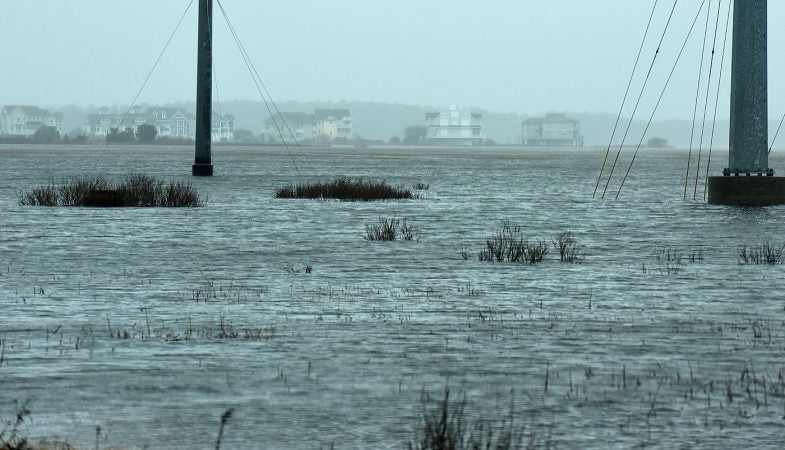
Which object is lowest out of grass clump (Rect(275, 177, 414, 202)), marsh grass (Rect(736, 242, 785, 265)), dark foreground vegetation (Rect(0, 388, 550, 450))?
grass clump (Rect(275, 177, 414, 202))

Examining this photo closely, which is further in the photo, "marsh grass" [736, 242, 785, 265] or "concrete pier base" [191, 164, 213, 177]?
"concrete pier base" [191, 164, 213, 177]

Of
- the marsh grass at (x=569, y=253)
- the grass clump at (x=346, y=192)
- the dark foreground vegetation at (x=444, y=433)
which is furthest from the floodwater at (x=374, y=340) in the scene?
the grass clump at (x=346, y=192)

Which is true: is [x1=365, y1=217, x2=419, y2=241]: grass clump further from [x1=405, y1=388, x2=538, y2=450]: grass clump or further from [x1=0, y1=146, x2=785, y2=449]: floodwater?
[x1=405, y1=388, x2=538, y2=450]: grass clump

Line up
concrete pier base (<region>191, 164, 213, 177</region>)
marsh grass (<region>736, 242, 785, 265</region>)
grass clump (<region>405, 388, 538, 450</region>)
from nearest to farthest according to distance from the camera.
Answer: grass clump (<region>405, 388, 538, 450</region>), marsh grass (<region>736, 242, 785, 265</region>), concrete pier base (<region>191, 164, 213, 177</region>)

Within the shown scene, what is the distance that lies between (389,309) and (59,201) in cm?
3208

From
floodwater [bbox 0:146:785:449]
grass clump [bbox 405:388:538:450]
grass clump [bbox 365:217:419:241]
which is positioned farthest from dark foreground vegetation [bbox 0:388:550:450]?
grass clump [bbox 365:217:419:241]

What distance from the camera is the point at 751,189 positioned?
44.7m

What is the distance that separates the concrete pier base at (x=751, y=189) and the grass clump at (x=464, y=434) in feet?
112

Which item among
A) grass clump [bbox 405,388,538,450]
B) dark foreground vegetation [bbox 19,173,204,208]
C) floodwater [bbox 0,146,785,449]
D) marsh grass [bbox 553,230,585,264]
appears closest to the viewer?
grass clump [bbox 405,388,538,450]

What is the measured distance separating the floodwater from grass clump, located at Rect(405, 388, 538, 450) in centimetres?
18

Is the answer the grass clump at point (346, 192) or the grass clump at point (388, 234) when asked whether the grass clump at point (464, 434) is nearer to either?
the grass clump at point (388, 234)

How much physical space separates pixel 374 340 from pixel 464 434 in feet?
19.3

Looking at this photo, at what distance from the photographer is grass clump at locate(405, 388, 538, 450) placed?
384 inches

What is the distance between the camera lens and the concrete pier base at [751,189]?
44406 millimetres
